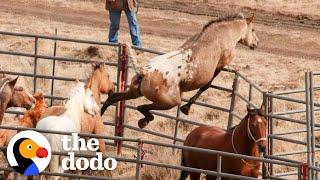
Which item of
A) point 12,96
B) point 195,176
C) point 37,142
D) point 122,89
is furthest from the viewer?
point 122,89

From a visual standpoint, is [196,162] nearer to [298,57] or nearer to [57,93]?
[57,93]

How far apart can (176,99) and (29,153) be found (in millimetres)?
2558

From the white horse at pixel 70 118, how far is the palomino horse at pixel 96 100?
12cm

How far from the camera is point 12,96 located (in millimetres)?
14633

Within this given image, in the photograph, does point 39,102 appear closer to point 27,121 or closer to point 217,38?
point 27,121

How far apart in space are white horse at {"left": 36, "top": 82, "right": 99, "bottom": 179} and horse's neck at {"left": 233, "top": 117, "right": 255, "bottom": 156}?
186cm

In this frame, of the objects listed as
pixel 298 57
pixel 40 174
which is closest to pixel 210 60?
pixel 40 174

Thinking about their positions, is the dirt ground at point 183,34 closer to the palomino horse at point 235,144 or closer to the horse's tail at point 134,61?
the horse's tail at point 134,61

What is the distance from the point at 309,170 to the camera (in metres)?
12.2

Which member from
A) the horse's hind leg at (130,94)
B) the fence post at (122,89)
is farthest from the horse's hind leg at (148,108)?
the fence post at (122,89)

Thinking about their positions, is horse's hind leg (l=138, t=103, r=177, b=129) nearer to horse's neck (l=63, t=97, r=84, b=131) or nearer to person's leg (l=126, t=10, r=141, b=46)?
horse's neck (l=63, t=97, r=84, b=131)

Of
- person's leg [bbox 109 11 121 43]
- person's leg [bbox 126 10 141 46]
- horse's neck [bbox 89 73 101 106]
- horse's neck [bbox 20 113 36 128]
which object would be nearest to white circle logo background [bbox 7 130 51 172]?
horse's neck [bbox 20 113 36 128]

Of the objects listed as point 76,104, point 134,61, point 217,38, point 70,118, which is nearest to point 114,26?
point 134,61

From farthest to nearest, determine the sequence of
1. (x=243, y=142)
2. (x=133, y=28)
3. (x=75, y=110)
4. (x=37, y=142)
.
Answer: (x=133, y=28)
(x=75, y=110)
(x=243, y=142)
(x=37, y=142)
